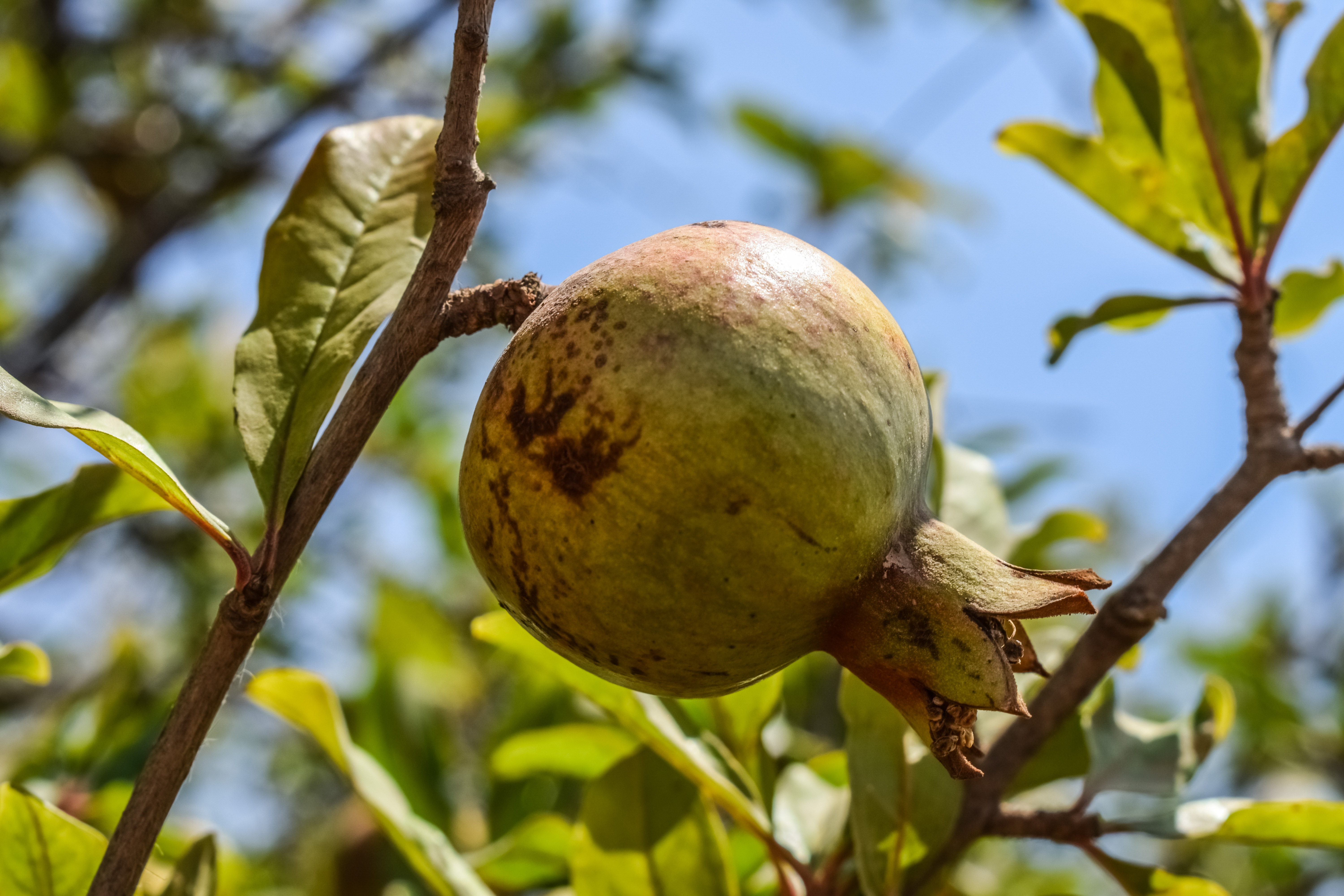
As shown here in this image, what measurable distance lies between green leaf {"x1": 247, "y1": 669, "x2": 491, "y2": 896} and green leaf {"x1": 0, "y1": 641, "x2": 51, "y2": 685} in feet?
0.68

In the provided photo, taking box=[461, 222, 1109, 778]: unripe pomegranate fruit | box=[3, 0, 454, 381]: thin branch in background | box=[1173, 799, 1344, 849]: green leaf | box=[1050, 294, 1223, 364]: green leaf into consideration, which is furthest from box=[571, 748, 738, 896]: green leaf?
box=[3, 0, 454, 381]: thin branch in background

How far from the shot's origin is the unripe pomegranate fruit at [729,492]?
2.68ft

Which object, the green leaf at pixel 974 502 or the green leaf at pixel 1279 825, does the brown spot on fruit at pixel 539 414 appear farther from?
the green leaf at pixel 1279 825

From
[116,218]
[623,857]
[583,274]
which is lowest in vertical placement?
[623,857]

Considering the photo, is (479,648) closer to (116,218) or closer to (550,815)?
(550,815)

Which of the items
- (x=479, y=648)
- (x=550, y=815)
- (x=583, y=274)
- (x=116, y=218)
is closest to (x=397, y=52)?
(x=116, y=218)

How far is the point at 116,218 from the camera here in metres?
4.14

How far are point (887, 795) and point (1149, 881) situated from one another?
329mm

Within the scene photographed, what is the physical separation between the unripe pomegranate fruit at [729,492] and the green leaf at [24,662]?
55cm

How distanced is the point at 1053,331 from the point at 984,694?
734mm

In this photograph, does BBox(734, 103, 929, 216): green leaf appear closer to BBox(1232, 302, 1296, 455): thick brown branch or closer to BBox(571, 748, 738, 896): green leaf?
BBox(1232, 302, 1296, 455): thick brown branch

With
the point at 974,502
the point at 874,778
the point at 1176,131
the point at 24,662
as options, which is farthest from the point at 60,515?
the point at 1176,131

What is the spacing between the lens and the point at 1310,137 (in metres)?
1.40

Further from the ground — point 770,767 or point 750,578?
point 750,578
